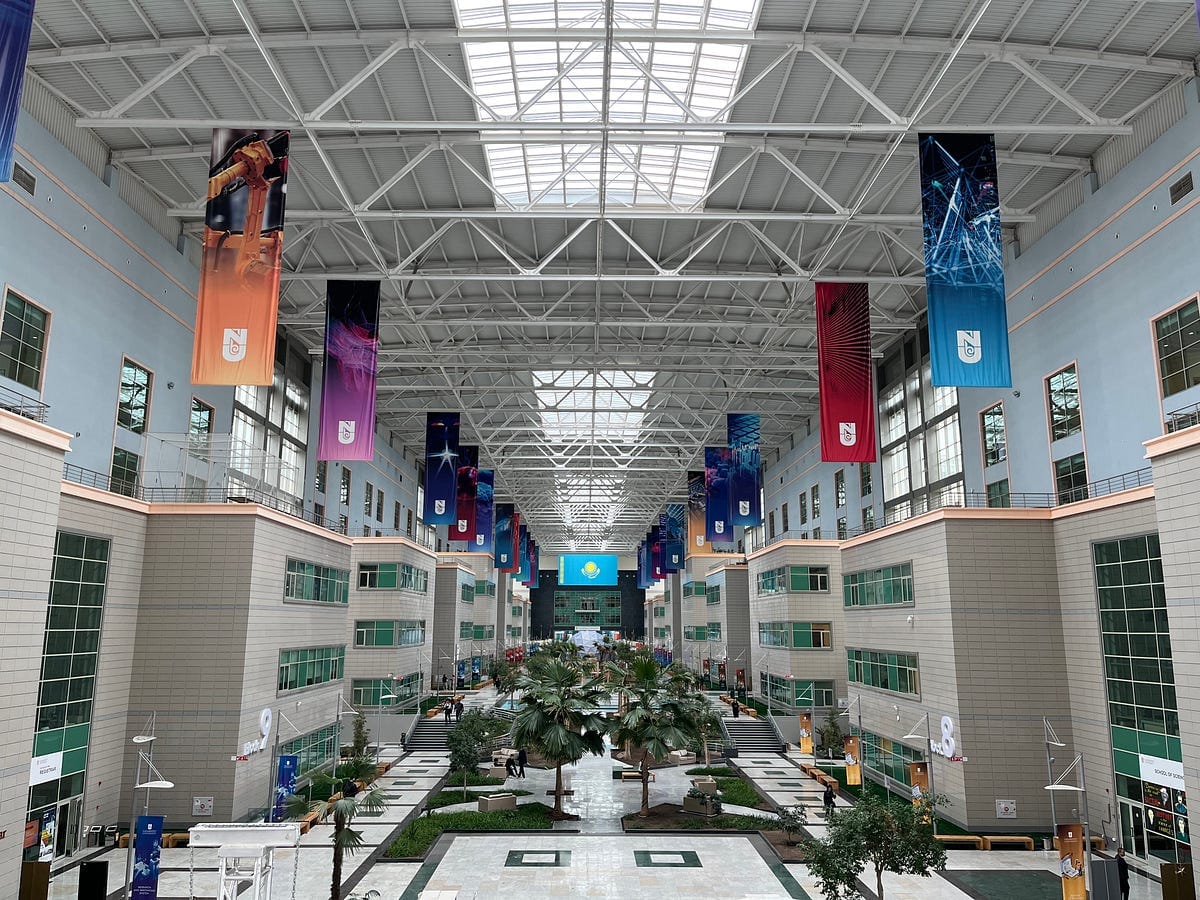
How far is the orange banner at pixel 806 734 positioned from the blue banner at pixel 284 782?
24038 mm

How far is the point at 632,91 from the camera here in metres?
25.8

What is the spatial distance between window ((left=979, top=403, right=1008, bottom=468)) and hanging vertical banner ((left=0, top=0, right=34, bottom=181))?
31.6m

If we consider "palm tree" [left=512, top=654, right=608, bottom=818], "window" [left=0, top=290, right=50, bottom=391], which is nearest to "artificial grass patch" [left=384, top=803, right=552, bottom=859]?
"palm tree" [left=512, top=654, right=608, bottom=818]

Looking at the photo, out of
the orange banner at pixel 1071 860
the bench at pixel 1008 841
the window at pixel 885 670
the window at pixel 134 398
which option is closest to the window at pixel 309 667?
the window at pixel 134 398

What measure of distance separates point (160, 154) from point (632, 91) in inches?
594

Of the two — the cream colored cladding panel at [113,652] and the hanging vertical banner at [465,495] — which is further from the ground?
the hanging vertical banner at [465,495]

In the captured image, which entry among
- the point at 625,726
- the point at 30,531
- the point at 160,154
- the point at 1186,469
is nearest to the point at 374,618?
the point at 625,726

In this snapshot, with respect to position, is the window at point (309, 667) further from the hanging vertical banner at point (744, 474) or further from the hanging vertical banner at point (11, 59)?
the hanging vertical banner at point (744, 474)

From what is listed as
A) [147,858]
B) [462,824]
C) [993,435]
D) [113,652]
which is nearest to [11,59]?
[147,858]

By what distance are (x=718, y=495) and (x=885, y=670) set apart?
15154 millimetres

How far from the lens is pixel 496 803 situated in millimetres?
27828

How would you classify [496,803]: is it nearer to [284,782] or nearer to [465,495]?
[284,782]

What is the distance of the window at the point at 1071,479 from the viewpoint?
88.7 feet

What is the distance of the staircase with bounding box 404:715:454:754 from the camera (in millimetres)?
43688
